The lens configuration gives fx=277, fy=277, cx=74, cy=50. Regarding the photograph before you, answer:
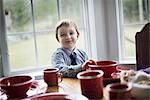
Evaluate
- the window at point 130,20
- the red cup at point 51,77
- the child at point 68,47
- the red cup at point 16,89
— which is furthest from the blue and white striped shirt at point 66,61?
the window at point 130,20

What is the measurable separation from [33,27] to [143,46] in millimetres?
827

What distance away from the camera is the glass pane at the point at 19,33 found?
2.03 meters

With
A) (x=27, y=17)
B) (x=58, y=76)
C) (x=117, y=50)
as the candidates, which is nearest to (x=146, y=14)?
(x=117, y=50)

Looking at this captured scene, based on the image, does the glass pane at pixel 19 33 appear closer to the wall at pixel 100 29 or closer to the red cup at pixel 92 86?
the wall at pixel 100 29

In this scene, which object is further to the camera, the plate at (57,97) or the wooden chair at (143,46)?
the wooden chair at (143,46)

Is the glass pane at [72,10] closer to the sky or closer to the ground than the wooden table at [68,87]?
closer to the sky

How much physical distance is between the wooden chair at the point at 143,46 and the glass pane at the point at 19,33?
2.60 feet

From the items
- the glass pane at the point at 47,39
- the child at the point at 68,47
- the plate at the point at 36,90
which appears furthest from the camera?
the glass pane at the point at 47,39

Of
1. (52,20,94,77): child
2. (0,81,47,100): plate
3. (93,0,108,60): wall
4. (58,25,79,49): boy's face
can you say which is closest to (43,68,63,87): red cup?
(0,81,47,100): plate

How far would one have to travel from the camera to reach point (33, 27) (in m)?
2.11

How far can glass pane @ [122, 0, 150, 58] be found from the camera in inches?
84.5

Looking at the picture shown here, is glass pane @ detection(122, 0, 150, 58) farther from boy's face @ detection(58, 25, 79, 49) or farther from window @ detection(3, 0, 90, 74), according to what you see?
boy's face @ detection(58, 25, 79, 49)

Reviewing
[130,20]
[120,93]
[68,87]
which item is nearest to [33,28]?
[130,20]

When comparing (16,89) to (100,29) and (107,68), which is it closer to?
(107,68)
